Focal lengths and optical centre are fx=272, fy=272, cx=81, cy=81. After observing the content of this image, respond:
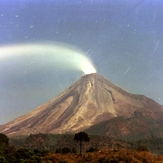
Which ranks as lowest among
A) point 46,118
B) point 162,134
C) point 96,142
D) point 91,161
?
point 91,161

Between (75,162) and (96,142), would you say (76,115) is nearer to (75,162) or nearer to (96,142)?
(96,142)

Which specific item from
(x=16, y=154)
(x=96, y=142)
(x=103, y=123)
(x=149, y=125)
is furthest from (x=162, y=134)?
(x=16, y=154)

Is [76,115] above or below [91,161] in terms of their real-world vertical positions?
above

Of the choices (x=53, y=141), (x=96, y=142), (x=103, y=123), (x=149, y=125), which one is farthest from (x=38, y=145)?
(x=149, y=125)

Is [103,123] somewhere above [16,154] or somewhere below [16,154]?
above

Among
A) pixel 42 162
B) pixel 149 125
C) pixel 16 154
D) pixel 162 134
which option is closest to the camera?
pixel 42 162

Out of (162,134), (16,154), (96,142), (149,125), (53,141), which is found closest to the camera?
(16,154)

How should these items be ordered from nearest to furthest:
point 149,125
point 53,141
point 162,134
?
point 53,141, point 162,134, point 149,125

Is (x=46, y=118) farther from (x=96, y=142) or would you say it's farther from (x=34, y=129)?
(x=96, y=142)

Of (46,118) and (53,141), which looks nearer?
(53,141)
